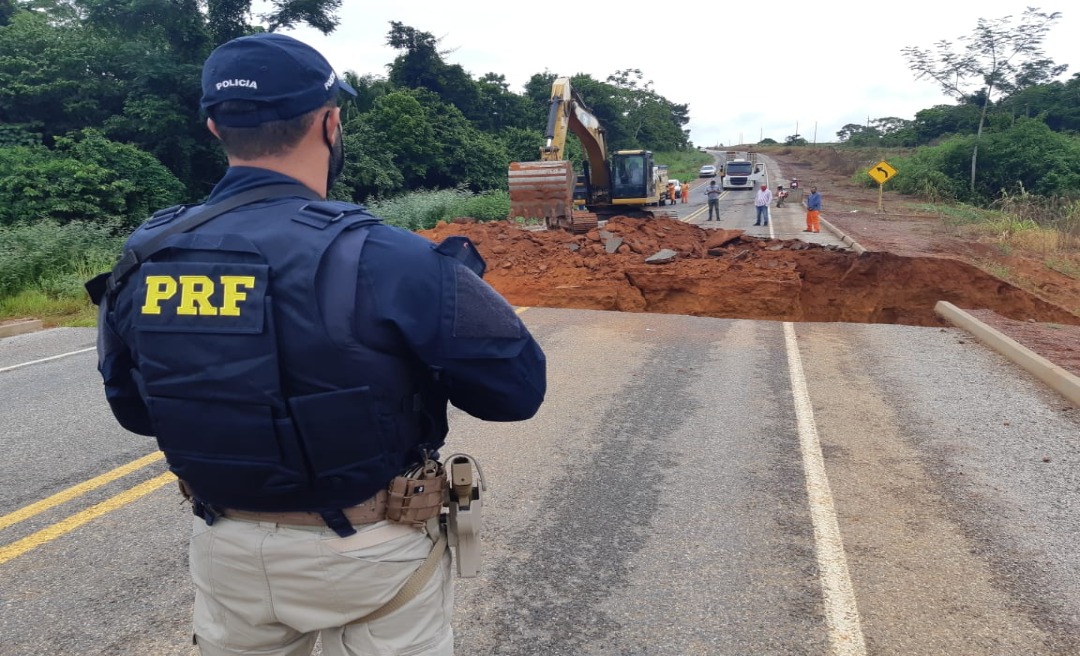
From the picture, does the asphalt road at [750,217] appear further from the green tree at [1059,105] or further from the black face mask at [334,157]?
the black face mask at [334,157]

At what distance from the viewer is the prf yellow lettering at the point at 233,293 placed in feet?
4.74

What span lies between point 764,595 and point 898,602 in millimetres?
619

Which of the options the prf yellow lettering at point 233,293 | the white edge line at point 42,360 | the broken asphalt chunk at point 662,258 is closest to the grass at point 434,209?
the broken asphalt chunk at point 662,258

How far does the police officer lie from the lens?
4.82 ft

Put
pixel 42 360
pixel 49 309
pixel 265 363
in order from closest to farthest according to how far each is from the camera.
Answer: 1. pixel 265 363
2. pixel 42 360
3. pixel 49 309

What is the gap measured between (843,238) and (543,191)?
8821 mm

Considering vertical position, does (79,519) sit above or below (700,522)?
above

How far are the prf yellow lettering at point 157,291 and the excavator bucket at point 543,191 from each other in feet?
58.0

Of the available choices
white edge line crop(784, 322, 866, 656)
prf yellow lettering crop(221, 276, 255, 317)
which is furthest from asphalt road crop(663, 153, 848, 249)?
prf yellow lettering crop(221, 276, 255, 317)

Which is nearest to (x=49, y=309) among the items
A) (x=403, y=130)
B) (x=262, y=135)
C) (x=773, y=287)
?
(x=773, y=287)

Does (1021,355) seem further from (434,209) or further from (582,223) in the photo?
(434,209)

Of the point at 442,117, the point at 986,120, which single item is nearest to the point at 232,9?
the point at 442,117

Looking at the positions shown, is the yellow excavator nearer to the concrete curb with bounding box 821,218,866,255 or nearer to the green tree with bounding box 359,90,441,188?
the concrete curb with bounding box 821,218,866,255

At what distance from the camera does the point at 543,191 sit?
63.6 feet
